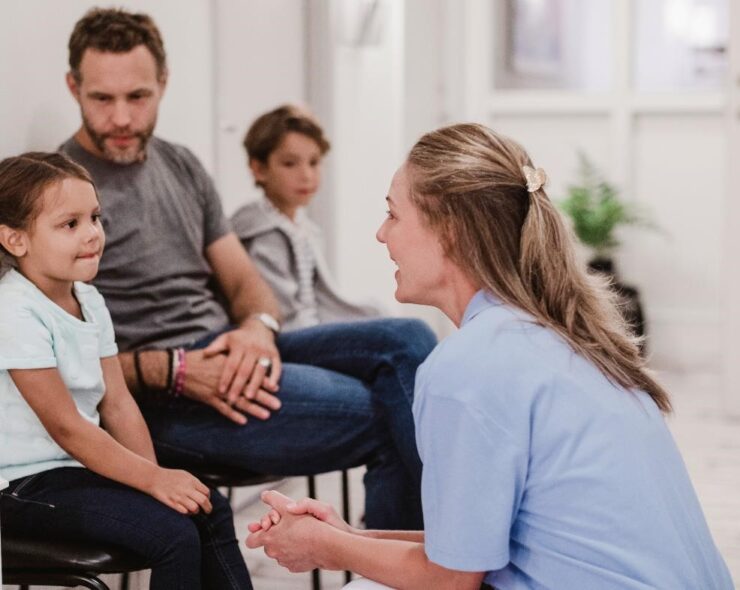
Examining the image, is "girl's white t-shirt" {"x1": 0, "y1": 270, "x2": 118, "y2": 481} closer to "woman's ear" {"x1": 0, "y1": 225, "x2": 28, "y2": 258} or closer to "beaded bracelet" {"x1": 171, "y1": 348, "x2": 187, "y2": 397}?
"woman's ear" {"x1": 0, "y1": 225, "x2": 28, "y2": 258}

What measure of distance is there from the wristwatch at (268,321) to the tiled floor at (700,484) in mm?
514

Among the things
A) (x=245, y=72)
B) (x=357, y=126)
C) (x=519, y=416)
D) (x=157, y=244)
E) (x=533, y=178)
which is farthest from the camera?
(x=357, y=126)

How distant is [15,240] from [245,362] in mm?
568

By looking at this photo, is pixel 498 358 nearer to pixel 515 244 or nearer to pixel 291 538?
pixel 515 244

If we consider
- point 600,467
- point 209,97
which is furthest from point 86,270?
point 209,97

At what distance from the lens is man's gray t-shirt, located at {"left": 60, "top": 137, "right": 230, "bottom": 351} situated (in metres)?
2.10

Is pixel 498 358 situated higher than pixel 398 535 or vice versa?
pixel 498 358

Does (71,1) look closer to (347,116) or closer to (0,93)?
(0,93)

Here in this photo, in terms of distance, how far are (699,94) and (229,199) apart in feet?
8.44

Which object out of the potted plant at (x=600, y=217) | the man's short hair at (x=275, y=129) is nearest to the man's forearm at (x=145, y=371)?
the man's short hair at (x=275, y=129)

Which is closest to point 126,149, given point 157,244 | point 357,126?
point 157,244

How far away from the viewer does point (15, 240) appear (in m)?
1.63

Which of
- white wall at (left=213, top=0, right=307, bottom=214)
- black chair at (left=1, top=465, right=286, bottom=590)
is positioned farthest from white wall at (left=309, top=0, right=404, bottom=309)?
black chair at (left=1, top=465, right=286, bottom=590)

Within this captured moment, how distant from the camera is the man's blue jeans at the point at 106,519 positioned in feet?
5.19
